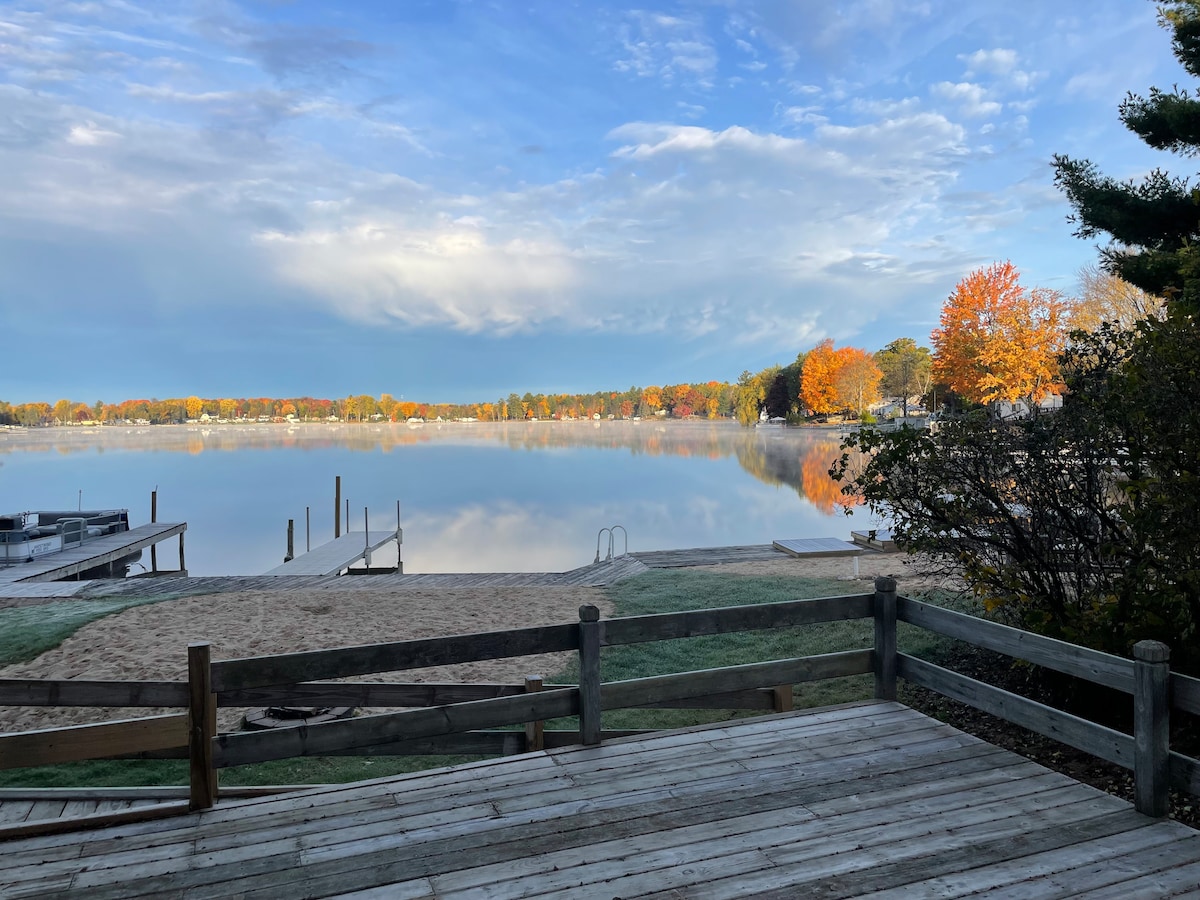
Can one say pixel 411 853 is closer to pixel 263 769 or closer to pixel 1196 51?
pixel 263 769

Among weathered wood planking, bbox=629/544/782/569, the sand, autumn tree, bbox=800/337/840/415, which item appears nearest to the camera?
the sand

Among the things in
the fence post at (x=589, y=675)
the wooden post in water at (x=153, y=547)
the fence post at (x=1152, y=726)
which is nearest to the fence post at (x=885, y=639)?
the fence post at (x=1152, y=726)

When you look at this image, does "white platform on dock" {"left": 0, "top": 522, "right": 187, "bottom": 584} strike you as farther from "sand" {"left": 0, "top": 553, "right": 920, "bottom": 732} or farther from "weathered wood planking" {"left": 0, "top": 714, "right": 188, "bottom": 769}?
"weathered wood planking" {"left": 0, "top": 714, "right": 188, "bottom": 769}

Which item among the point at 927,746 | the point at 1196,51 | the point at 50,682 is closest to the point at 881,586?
the point at 927,746

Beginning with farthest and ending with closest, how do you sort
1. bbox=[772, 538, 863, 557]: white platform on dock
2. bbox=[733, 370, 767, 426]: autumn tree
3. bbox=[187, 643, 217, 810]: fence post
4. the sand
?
Answer: 1. bbox=[733, 370, 767, 426]: autumn tree
2. bbox=[772, 538, 863, 557]: white platform on dock
3. the sand
4. bbox=[187, 643, 217, 810]: fence post

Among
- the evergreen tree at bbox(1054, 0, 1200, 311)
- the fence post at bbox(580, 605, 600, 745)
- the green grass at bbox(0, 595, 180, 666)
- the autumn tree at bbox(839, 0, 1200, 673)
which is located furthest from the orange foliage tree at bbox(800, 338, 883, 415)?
the fence post at bbox(580, 605, 600, 745)

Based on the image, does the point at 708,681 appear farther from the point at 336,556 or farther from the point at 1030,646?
the point at 336,556

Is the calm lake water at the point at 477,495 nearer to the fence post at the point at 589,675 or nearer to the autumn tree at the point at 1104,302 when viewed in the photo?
the autumn tree at the point at 1104,302

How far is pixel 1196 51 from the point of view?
1229cm

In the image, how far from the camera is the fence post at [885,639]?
586 centimetres

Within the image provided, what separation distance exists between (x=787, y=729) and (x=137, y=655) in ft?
34.0

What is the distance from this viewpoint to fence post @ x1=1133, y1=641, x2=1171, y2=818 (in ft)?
13.7

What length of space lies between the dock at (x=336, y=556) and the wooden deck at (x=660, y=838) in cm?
2079

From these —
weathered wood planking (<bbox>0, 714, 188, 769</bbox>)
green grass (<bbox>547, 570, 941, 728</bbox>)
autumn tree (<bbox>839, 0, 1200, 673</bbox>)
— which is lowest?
green grass (<bbox>547, 570, 941, 728</bbox>)
